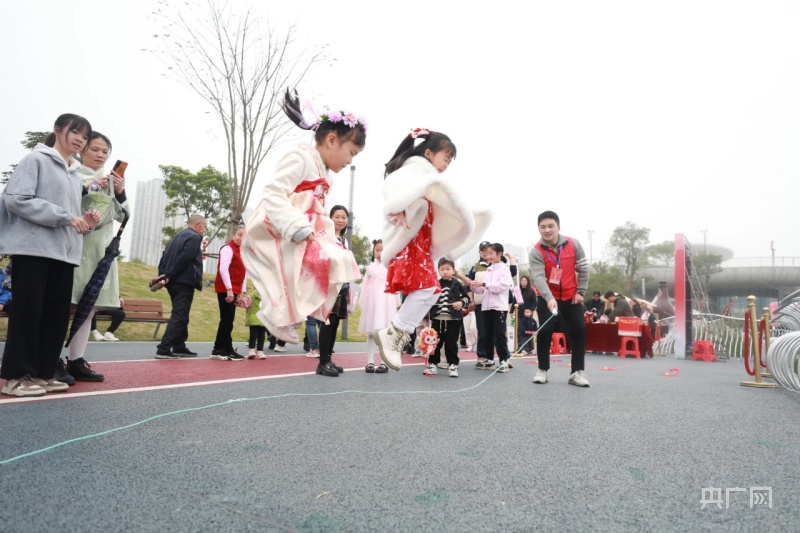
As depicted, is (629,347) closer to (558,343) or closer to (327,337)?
(558,343)

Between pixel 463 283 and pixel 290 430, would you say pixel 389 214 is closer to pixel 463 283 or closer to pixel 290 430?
pixel 290 430

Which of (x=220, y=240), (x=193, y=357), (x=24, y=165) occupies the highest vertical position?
(x=220, y=240)

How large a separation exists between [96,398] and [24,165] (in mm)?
1474

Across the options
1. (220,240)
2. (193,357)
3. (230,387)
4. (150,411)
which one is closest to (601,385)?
(230,387)

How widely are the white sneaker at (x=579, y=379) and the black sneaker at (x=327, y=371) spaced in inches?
91.4

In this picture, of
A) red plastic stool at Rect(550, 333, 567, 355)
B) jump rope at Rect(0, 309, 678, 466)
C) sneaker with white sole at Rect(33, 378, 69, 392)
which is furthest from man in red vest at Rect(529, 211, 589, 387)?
red plastic stool at Rect(550, 333, 567, 355)

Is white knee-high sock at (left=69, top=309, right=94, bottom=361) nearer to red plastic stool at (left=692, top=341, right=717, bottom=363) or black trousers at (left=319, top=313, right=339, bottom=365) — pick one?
black trousers at (left=319, top=313, right=339, bottom=365)

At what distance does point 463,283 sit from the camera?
6.17 m

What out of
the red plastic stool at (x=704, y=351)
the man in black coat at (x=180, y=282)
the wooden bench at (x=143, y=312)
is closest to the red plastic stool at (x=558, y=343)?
A: the red plastic stool at (x=704, y=351)

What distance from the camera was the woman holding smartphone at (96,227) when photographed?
3.47 meters

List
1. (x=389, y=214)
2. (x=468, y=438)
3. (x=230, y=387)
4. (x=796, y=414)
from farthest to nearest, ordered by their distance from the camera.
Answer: (x=230, y=387), (x=796, y=414), (x=389, y=214), (x=468, y=438)

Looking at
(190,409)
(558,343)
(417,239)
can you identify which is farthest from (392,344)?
(558,343)

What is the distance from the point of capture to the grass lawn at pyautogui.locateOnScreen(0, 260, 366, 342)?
29.8 ft

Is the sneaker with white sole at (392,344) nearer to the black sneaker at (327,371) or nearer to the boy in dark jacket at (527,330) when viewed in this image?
the black sneaker at (327,371)
